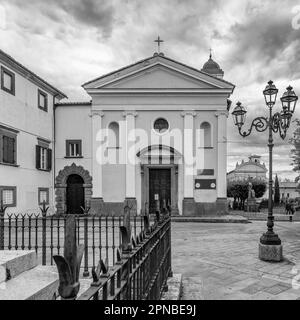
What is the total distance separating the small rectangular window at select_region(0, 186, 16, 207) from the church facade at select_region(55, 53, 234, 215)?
4.12m

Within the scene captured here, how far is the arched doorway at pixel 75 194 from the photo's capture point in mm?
20406

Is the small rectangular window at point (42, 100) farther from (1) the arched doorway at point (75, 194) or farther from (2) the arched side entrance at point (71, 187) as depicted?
(1) the arched doorway at point (75, 194)

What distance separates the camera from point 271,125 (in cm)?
869

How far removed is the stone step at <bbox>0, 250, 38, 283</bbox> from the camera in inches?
171

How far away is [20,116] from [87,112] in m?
4.48

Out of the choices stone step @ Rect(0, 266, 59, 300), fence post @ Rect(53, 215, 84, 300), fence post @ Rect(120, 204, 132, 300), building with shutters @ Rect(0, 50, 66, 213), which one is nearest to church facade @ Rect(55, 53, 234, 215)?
building with shutters @ Rect(0, 50, 66, 213)

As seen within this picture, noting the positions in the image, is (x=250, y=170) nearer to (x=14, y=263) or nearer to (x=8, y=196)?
(x=8, y=196)

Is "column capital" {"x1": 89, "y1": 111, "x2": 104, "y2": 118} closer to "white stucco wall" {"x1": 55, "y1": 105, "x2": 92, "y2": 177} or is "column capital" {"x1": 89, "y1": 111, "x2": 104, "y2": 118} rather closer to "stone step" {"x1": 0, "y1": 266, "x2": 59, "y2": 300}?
"white stucco wall" {"x1": 55, "y1": 105, "x2": 92, "y2": 177}

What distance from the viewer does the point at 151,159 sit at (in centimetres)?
1975

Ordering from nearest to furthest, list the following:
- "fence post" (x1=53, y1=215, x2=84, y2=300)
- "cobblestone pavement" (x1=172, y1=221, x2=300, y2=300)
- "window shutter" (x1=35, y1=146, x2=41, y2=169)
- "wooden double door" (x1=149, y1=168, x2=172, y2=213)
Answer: "fence post" (x1=53, y1=215, x2=84, y2=300) → "cobblestone pavement" (x1=172, y1=221, x2=300, y2=300) → "window shutter" (x1=35, y1=146, x2=41, y2=169) → "wooden double door" (x1=149, y1=168, x2=172, y2=213)

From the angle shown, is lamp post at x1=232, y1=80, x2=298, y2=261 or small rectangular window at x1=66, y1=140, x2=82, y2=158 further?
small rectangular window at x1=66, y1=140, x2=82, y2=158

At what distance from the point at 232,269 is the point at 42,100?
15793mm

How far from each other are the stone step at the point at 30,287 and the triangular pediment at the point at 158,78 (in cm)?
1636

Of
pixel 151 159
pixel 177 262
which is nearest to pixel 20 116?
pixel 151 159
